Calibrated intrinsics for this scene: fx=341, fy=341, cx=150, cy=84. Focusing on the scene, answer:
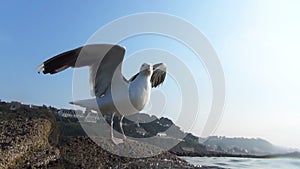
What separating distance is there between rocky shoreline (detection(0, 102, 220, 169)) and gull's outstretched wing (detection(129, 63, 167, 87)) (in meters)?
1.80

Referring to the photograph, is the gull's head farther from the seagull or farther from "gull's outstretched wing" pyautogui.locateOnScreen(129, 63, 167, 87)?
"gull's outstretched wing" pyautogui.locateOnScreen(129, 63, 167, 87)

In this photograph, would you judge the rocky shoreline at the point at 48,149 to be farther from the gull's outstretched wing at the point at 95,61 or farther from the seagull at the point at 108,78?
the gull's outstretched wing at the point at 95,61

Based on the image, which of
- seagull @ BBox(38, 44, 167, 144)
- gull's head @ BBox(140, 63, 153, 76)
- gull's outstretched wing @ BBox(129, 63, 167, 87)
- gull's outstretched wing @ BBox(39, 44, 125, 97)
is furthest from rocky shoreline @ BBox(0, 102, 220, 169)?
gull's outstretched wing @ BBox(129, 63, 167, 87)

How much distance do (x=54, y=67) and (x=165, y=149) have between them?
341 cm

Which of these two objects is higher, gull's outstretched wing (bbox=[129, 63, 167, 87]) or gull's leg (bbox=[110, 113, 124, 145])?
gull's outstretched wing (bbox=[129, 63, 167, 87])

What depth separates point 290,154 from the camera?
1092 centimetres

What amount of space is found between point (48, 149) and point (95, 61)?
230 centimetres

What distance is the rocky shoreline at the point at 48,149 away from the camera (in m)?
5.21

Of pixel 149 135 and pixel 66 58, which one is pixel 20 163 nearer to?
pixel 66 58

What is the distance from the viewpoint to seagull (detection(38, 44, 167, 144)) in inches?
288

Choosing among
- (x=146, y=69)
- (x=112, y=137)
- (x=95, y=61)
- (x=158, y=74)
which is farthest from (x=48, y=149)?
(x=158, y=74)

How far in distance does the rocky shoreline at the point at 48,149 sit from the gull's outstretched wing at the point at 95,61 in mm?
1181

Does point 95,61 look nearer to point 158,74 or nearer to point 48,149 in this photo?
point 158,74

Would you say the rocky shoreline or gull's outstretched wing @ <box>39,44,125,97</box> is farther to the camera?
gull's outstretched wing @ <box>39,44,125,97</box>
